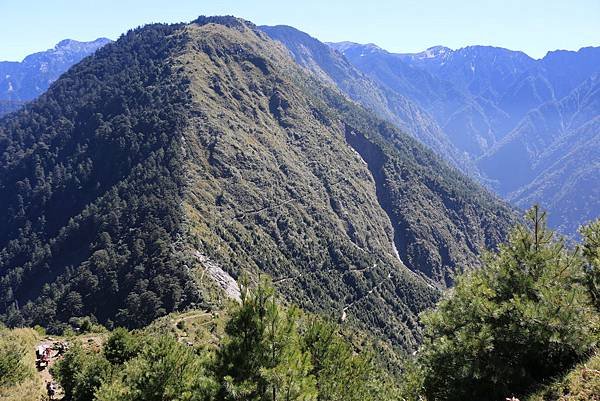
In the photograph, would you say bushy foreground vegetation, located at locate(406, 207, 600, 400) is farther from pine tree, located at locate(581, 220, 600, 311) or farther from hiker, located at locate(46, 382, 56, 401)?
hiker, located at locate(46, 382, 56, 401)

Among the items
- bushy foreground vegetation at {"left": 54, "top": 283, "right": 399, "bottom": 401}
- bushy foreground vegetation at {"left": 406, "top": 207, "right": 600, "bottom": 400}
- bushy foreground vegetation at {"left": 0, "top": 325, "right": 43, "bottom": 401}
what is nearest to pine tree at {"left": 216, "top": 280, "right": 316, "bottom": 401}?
bushy foreground vegetation at {"left": 54, "top": 283, "right": 399, "bottom": 401}

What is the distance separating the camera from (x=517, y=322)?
18078mm

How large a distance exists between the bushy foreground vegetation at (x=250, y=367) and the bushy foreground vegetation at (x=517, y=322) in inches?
246

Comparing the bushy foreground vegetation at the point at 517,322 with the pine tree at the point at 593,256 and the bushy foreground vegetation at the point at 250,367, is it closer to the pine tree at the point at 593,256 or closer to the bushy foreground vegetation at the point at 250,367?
the pine tree at the point at 593,256

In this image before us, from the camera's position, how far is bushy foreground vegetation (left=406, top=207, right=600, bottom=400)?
17.6 metres

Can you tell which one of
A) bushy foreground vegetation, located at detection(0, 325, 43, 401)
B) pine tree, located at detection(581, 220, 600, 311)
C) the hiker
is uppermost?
pine tree, located at detection(581, 220, 600, 311)

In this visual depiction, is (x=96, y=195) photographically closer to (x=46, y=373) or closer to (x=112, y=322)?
(x=112, y=322)

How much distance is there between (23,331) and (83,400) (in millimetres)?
34267

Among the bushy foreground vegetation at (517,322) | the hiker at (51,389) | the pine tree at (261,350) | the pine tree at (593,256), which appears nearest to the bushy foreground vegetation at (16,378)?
the hiker at (51,389)

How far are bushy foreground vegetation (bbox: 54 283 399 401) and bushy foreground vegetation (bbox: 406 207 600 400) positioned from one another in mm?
6246

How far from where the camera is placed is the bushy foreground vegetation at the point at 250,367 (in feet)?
60.6

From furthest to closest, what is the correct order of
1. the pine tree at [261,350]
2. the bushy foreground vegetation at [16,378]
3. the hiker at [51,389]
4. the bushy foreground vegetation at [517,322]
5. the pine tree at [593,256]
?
the hiker at [51,389] < the bushy foreground vegetation at [16,378] < the pine tree at [593,256] < the pine tree at [261,350] < the bushy foreground vegetation at [517,322]

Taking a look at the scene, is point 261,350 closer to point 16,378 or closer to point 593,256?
point 593,256

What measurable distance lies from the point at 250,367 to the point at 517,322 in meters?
11.1
